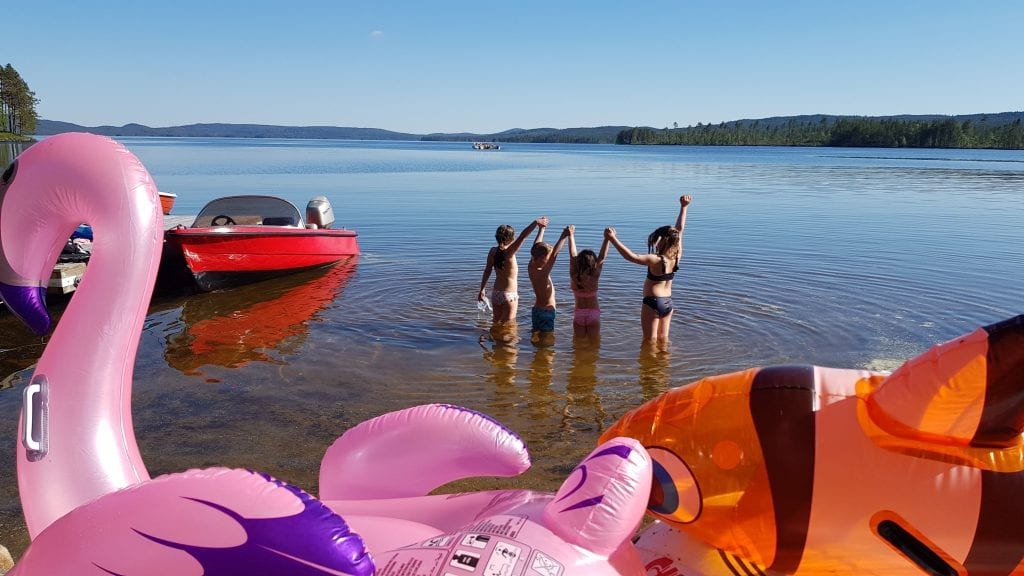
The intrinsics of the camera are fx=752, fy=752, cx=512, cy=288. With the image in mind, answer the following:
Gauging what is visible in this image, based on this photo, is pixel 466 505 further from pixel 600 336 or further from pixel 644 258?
pixel 600 336

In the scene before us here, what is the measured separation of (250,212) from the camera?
41.8 feet

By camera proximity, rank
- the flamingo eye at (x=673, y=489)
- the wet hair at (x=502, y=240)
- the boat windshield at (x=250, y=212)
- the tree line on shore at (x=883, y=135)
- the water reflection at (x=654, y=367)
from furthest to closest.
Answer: the tree line on shore at (x=883, y=135) → the boat windshield at (x=250, y=212) → the wet hair at (x=502, y=240) → the water reflection at (x=654, y=367) → the flamingo eye at (x=673, y=489)

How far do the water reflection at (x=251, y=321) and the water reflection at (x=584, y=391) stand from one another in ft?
9.76

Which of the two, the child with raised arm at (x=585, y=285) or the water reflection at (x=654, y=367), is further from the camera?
the child with raised arm at (x=585, y=285)

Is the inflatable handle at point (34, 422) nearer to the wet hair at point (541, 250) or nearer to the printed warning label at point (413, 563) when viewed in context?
the printed warning label at point (413, 563)

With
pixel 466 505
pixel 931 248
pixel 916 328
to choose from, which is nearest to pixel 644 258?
pixel 916 328

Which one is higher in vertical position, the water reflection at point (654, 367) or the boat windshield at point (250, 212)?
the boat windshield at point (250, 212)

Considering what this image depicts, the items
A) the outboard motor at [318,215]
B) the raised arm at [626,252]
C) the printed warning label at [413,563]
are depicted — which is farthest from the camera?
the outboard motor at [318,215]

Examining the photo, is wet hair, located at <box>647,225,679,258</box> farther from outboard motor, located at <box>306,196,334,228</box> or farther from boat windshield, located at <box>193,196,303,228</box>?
outboard motor, located at <box>306,196,334,228</box>

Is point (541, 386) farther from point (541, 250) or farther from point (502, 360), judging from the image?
point (541, 250)

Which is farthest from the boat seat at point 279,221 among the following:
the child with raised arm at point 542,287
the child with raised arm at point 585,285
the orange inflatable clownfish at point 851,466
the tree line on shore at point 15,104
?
the tree line on shore at point 15,104

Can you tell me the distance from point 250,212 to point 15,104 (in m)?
83.2

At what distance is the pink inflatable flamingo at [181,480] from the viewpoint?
1.95 m

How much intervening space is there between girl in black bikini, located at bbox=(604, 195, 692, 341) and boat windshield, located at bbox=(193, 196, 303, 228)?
7.04 metres
